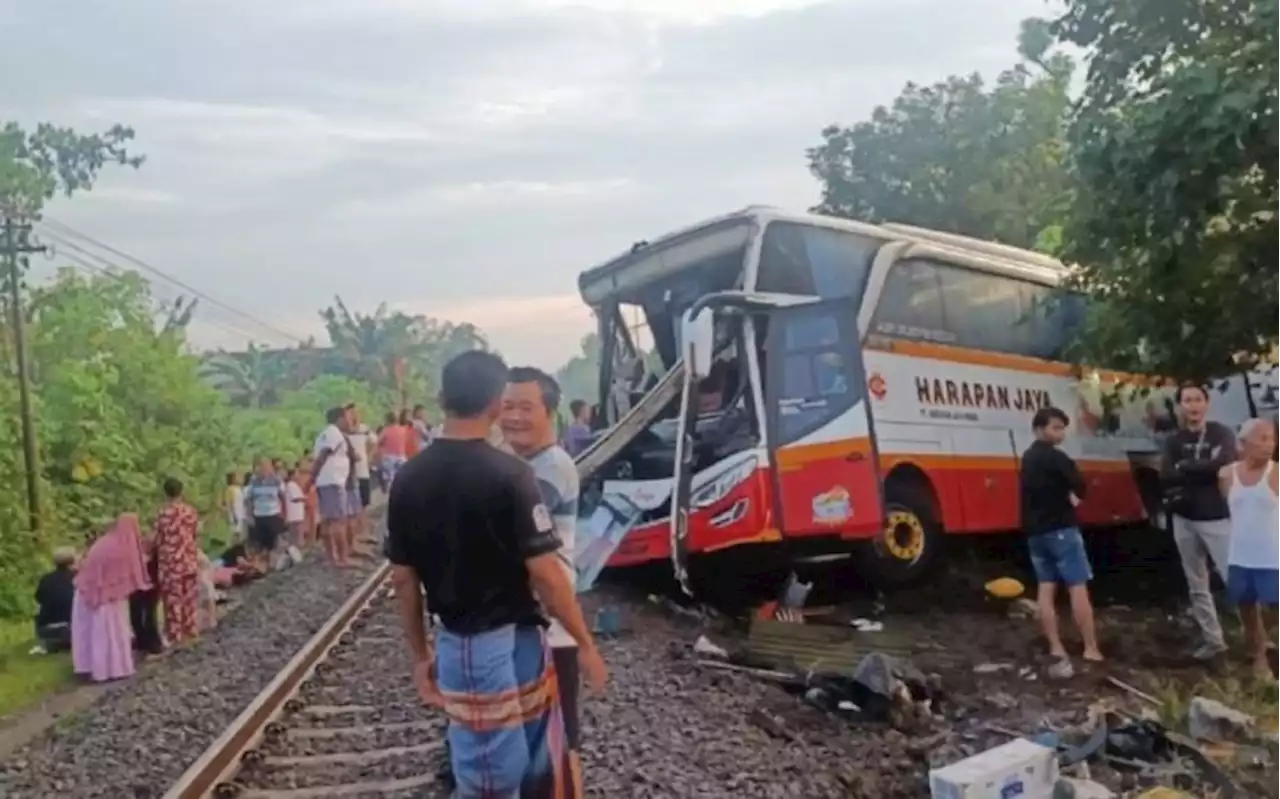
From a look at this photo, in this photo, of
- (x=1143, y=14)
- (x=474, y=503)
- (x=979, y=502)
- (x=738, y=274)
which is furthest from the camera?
(x=979, y=502)

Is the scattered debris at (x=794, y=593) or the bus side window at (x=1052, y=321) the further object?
the bus side window at (x=1052, y=321)


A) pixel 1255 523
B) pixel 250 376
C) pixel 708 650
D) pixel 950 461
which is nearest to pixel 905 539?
pixel 950 461

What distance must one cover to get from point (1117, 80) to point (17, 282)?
15955mm

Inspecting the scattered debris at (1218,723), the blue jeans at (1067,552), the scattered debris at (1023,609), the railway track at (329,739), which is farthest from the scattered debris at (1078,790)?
the scattered debris at (1023,609)

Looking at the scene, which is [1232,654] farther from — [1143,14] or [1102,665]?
[1143,14]

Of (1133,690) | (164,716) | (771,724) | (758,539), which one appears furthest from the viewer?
(758,539)

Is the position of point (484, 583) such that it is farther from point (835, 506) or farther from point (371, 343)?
point (371, 343)

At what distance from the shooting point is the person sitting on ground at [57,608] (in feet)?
38.1

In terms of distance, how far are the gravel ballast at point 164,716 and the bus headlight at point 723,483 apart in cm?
324

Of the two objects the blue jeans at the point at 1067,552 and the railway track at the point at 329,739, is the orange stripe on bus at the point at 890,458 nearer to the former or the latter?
the blue jeans at the point at 1067,552

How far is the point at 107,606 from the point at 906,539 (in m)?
6.32

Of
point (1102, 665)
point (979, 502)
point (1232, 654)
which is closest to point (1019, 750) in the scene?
point (1102, 665)

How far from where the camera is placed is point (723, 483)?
9555 mm

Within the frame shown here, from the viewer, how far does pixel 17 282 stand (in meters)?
19.1
